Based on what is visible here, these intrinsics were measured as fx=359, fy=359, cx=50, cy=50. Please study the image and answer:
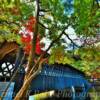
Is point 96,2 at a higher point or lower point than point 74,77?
higher

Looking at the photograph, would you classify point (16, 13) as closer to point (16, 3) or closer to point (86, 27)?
point (16, 3)

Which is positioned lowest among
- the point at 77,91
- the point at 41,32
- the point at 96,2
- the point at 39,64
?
the point at 77,91

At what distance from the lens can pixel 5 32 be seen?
11414 millimetres

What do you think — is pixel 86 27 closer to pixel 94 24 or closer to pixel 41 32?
pixel 94 24

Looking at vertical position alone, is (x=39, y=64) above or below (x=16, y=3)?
below

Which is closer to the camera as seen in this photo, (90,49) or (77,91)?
(90,49)

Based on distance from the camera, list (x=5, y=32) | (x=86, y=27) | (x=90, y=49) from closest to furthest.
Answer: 1. (x=86, y=27)
2. (x=90, y=49)
3. (x=5, y=32)

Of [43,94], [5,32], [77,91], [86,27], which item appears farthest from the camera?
[77,91]

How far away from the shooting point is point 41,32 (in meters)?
10.2

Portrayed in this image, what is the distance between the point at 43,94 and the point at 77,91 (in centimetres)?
586

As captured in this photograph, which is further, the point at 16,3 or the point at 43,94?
the point at 43,94

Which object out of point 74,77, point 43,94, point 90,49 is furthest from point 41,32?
point 74,77

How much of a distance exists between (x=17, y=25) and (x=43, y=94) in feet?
36.8

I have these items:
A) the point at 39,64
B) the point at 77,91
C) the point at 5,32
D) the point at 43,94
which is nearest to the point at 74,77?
the point at 77,91
